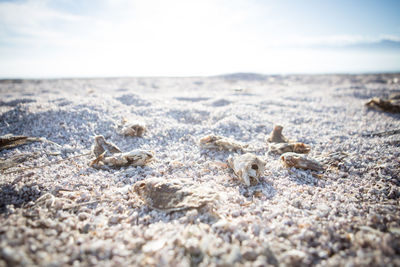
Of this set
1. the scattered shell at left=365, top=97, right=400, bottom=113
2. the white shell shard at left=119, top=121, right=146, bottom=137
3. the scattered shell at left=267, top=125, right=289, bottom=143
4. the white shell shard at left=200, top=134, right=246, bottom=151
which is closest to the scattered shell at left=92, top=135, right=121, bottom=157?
the white shell shard at left=119, top=121, right=146, bottom=137

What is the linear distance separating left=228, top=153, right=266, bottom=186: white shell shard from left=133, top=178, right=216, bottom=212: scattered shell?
28.9 inches

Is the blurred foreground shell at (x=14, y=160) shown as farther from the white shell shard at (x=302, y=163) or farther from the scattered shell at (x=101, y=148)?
the white shell shard at (x=302, y=163)

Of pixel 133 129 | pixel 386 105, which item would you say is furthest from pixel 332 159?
pixel 386 105

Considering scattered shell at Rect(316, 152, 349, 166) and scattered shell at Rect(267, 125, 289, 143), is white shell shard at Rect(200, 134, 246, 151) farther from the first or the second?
scattered shell at Rect(316, 152, 349, 166)

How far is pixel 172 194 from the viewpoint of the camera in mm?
2256

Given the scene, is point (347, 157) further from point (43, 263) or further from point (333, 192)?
point (43, 263)

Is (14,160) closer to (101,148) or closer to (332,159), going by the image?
(101,148)

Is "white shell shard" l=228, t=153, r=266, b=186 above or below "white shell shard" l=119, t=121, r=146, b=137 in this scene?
below

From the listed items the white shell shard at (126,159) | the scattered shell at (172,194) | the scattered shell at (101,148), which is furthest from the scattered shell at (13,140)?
the scattered shell at (172,194)

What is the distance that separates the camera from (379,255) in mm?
1476

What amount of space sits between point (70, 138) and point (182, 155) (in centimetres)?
272

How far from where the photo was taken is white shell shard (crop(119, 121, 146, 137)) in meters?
4.48

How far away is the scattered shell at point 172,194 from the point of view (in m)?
2.11

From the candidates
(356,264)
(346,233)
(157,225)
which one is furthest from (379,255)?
(157,225)
